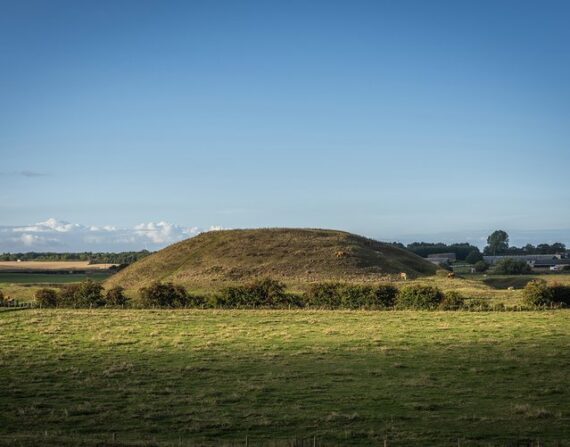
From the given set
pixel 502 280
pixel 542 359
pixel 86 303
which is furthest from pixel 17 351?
pixel 502 280

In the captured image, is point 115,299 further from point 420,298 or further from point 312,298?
point 420,298

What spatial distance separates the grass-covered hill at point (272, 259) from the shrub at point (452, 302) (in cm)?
3354

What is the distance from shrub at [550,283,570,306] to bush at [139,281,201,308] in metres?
33.5

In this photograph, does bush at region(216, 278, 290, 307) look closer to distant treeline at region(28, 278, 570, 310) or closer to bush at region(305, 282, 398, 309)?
distant treeline at region(28, 278, 570, 310)

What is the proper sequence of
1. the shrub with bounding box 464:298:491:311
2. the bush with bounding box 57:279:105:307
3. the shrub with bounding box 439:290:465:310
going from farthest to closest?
the bush with bounding box 57:279:105:307, the shrub with bounding box 439:290:465:310, the shrub with bounding box 464:298:491:311

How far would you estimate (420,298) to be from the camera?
209 ft

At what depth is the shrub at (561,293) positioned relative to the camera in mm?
64250

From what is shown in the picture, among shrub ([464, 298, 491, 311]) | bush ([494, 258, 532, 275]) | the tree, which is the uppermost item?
the tree

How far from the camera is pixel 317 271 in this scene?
334 ft

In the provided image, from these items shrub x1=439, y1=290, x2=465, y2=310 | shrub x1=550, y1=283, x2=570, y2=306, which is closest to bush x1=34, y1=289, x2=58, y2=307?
shrub x1=439, y1=290, x2=465, y2=310

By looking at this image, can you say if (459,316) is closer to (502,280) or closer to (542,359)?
(542,359)

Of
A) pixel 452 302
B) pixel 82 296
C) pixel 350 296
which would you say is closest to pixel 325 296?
pixel 350 296

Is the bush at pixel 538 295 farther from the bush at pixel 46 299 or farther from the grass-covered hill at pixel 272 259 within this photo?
the bush at pixel 46 299

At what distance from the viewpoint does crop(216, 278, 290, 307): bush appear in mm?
67188
